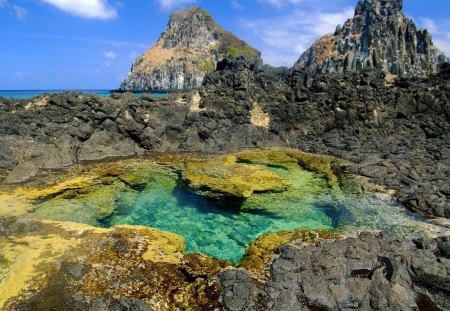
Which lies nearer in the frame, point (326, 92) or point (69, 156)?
point (69, 156)

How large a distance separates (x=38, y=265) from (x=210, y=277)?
6780 millimetres

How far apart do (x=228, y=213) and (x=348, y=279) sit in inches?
395

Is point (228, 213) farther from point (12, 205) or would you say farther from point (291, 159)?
point (291, 159)

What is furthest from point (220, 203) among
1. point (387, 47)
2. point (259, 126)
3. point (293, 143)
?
point (387, 47)

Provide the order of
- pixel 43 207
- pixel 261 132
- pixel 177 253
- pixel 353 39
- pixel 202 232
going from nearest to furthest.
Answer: pixel 177 253
pixel 202 232
pixel 43 207
pixel 261 132
pixel 353 39

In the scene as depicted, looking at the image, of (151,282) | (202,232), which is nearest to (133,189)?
(202,232)

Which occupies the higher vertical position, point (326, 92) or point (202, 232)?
point (326, 92)

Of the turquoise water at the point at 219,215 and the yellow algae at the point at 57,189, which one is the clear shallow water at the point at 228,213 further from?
the yellow algae at the point at 57,189

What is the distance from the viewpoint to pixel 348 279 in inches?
532

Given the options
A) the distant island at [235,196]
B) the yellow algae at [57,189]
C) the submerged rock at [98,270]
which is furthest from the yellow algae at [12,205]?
the submerged rock at [98,270]

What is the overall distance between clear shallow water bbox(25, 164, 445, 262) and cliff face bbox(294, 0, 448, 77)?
346ft

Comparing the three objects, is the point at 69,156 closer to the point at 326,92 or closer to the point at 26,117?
the point at 26,117

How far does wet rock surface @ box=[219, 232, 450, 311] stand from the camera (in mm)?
12461

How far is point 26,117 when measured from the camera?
34844mm
